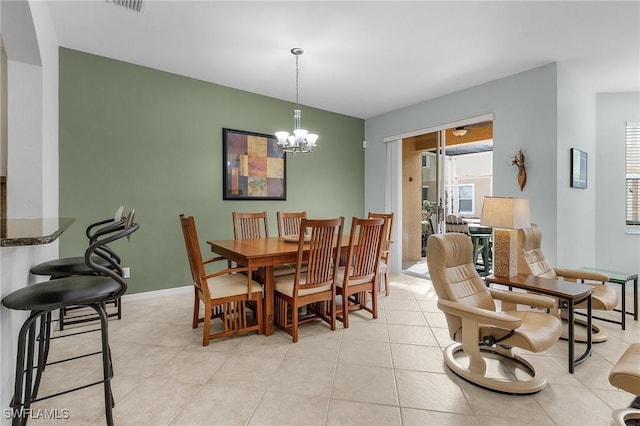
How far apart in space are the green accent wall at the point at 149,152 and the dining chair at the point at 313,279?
1.83 meters

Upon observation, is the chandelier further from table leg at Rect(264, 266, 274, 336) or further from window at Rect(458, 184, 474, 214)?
window at Rect(458, 184, 474, 214)

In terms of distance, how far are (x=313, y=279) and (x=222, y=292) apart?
76cm

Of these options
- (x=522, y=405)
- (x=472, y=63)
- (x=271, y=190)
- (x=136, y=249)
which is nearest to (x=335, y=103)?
(x=271, y=190)

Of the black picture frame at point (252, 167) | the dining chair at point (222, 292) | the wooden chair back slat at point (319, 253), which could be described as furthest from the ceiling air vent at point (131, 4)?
the wooden chair back slat at point (319, 253)

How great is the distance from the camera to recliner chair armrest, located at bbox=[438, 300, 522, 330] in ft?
6.09

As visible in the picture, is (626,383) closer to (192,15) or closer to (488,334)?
(488,334)

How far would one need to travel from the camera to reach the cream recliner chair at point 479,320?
6.37 ft

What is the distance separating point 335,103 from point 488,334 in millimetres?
4103

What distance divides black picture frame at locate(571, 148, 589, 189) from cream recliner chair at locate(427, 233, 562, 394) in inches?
94.6

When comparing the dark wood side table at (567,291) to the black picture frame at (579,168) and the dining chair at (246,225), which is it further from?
the dining chair at (246,225)

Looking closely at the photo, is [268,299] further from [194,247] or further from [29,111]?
[29,111]

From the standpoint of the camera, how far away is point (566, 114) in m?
3.76

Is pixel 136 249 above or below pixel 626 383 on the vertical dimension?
above

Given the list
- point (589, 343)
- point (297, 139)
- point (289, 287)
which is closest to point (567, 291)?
point (589, 343)
